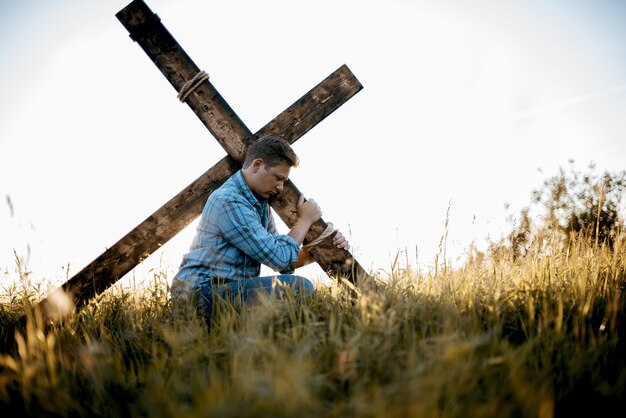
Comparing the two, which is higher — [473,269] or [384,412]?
[384,412]

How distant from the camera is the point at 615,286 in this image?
2.08 m

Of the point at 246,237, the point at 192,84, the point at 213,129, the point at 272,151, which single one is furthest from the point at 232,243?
the point at 192,84

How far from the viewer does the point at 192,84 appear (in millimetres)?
2498

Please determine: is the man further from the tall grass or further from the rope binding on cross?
the rope binding on cross

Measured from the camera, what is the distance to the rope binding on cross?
2488 millimetres

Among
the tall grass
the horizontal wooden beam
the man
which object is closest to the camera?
the tall grass

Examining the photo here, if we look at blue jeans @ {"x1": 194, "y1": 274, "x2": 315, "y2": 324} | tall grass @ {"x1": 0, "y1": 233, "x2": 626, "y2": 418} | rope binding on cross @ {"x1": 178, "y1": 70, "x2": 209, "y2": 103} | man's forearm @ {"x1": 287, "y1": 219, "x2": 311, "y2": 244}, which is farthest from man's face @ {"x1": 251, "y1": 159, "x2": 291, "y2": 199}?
tall grass @ {"x1": 0, "y1": 233, "x2": 626, "y2": 418}

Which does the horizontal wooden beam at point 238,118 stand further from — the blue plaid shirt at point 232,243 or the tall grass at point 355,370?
the tall grass at point 355,370

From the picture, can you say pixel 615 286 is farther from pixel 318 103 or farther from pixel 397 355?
pixel 318 103

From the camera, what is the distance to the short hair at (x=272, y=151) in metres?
2.32

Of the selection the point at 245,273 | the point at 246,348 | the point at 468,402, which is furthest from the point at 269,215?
the point at 468,402

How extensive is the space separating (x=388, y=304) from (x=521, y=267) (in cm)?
158

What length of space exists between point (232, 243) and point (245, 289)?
326 mm

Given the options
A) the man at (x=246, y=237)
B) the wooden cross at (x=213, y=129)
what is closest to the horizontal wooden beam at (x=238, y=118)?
the wooden cross at (x=213, y=129)
